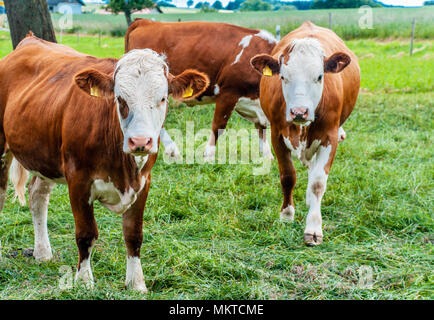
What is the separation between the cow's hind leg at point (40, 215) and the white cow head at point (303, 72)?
6.93ft

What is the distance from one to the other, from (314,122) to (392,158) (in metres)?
2.58

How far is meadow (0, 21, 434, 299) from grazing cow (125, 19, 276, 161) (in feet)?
4.18

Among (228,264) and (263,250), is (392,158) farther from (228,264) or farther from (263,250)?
(228,264)

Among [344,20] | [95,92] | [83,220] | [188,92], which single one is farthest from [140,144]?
[344,20]

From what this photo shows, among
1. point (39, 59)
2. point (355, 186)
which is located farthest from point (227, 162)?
point (39, 59)

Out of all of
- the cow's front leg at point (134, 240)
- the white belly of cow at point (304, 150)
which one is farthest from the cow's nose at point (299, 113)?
the cow's front leg at point (134, 240)

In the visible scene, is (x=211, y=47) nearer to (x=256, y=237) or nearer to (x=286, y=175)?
(x=286, y=175)

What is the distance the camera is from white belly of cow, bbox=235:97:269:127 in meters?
7.76

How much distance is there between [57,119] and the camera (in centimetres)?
356

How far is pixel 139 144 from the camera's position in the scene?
9.50 feet

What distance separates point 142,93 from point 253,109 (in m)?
4.88

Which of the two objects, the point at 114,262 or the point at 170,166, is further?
the point at 170,166
